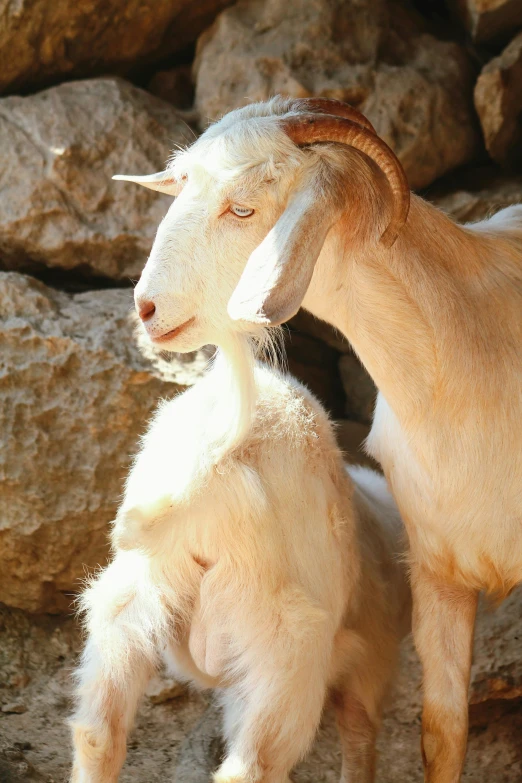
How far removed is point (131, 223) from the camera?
3.88 m

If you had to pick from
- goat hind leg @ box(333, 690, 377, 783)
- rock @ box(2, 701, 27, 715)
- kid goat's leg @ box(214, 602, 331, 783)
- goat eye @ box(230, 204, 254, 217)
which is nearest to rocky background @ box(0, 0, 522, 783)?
rock @ box(2, 701, 27, 715)

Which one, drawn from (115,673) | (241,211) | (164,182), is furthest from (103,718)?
(164,182)

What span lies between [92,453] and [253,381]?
1118mm

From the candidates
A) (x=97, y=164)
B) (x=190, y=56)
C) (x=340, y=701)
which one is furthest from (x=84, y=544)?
(x=190, y=56)

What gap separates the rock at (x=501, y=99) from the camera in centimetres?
394

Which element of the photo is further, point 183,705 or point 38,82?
point 38,82

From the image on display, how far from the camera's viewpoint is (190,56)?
4402mm

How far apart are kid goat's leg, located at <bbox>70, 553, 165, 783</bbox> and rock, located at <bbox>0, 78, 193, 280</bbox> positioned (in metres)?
1.59

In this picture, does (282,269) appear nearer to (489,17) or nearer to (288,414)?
(288,414)

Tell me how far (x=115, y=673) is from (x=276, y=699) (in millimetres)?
406

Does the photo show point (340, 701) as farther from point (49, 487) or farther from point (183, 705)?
point (49, 487)

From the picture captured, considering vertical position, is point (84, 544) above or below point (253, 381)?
below

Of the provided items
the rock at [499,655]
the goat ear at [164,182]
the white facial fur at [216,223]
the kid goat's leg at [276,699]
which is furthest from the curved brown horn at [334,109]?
the rock at [499,655]

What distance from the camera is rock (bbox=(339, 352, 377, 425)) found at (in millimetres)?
4415
